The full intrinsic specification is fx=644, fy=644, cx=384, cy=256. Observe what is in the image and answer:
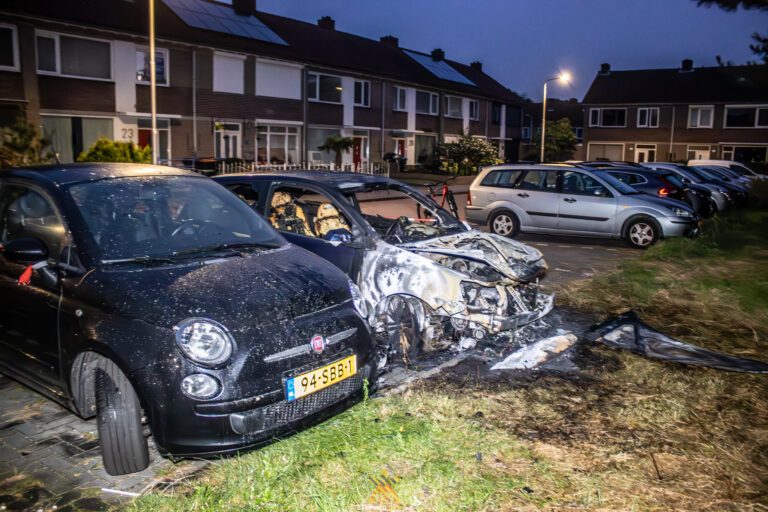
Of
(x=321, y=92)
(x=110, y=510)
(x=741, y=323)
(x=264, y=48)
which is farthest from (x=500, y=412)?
(x=321, y=92)

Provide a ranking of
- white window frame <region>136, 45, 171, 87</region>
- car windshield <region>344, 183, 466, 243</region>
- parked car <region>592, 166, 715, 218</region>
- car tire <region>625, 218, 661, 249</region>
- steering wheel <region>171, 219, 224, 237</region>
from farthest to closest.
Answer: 1. white window frame <region>136, 45, 171, 87</region>
2. parked car <region>592, 166, 715, 218</region>
3. car tire <region>625, 218, 661, 249</region>
4. car windshield <region>344, 183, 466, 243</region>
5. steering wheel <region>171, 219, 224, 237</region>

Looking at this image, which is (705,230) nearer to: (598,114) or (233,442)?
(233,442)

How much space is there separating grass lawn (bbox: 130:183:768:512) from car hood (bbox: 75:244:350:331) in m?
0.92

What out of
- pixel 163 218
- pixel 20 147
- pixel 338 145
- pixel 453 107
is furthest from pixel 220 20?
pixel 163 218

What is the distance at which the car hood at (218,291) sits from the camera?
3893mm

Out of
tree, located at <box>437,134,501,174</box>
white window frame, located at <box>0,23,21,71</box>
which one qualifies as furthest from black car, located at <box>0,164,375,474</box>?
tree, located at <box>437,134,501,174</box>

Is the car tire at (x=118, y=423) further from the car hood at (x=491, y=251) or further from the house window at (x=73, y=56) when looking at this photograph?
the house window at (x=73, y=56)

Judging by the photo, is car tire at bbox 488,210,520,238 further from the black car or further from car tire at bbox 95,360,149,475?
car tire at bbox 95,360,149,475

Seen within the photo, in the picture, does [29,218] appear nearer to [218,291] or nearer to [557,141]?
[218,291]

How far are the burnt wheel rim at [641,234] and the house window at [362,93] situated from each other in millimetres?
26084

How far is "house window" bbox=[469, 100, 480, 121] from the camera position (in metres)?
48.2

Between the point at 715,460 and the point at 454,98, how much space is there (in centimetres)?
4402

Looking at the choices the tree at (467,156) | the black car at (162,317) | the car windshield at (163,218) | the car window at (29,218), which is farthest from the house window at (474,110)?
the car window at (29,218)

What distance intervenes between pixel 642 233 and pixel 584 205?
50.8 inches
